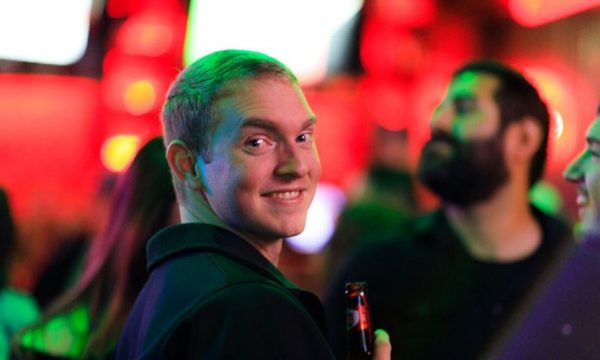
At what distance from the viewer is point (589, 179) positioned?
300 cm

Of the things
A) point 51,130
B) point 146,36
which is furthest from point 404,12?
point 51,130

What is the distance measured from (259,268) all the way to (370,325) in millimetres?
A: 358

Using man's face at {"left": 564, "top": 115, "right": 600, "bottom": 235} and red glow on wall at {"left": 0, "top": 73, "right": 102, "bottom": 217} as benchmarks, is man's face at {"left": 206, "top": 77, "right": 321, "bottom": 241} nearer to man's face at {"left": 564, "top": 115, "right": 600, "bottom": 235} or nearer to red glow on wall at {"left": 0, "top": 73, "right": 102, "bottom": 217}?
man's face at {"left": 564, "top": 115, "right": 600, "bottom": 235}

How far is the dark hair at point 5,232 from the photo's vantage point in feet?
12.1

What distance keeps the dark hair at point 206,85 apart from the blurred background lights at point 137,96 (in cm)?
696

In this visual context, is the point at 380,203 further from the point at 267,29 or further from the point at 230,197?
the point at 230,197

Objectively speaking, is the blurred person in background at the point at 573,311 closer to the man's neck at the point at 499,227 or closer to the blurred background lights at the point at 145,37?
the man's neck at the point at 499,227

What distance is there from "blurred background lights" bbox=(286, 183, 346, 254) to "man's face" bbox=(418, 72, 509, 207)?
5006mm

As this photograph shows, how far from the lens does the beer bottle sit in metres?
2.28

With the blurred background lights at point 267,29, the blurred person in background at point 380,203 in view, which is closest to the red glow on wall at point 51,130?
the blurred background lights at point 267,29

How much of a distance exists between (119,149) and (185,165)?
278 inches

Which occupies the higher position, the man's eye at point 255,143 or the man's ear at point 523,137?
the man's eye at point 255,143

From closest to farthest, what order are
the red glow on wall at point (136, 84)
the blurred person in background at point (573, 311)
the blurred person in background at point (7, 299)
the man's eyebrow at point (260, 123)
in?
the man's eyebrow at point (260, 123)
the blurred person in background at point (573, 311)
the blurred person in background at point (7, 299)
the red glow on wall at point (136, 84)

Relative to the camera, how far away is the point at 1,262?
3.73m
